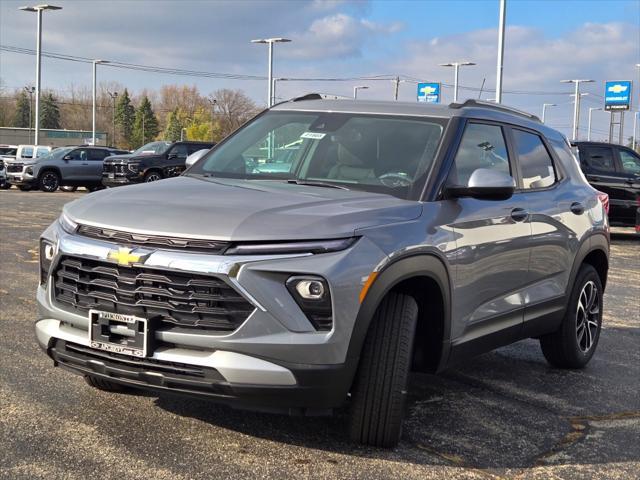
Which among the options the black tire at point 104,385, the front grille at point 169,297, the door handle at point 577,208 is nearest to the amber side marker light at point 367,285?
the front grille at point 169,297

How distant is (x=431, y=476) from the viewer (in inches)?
132

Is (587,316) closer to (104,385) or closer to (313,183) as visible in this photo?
(313,183)

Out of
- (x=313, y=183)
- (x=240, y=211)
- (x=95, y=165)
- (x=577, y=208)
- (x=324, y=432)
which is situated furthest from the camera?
(x=95, y=165)

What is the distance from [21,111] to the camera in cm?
12188

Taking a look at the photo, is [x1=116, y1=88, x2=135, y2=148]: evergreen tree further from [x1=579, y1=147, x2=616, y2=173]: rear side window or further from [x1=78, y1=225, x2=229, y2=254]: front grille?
[x1=78, y1=225, x2=229, y2=254]: front grille

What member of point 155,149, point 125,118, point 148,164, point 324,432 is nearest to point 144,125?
point 125,118

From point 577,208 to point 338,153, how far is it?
6.54ft

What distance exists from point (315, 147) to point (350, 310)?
1.54 meters

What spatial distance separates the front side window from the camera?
15.3 m

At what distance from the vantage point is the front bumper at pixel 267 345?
3074mm

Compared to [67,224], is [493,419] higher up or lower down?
lower down

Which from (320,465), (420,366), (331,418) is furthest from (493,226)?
(320,465)

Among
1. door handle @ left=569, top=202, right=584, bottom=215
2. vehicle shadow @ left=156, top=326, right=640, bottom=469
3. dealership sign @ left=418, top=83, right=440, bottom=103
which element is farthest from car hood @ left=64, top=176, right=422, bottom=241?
dealership sign @ left=418, top=83, right=440, bottom=103

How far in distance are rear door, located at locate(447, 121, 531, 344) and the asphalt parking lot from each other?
19.3 inches
